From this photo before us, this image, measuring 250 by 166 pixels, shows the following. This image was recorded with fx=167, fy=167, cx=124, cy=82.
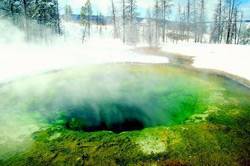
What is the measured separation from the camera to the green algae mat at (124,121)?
4520 millimetres

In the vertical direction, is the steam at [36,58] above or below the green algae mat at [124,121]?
above

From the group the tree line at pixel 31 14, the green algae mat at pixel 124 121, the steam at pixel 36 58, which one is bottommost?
the green algae mat at pixel 124 121

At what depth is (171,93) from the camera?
10203 millimetres

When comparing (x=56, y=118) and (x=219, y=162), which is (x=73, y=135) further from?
(x=219, y=162)

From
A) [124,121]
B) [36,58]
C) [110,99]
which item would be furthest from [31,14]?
[124,121]

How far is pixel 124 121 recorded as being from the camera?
7.27 m

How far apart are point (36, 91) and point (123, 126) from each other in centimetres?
660

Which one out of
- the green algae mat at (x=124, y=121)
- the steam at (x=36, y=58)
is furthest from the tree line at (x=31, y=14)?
the green algae mat at (x=124, y=121)

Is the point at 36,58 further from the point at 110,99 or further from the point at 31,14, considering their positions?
the point at 31,14

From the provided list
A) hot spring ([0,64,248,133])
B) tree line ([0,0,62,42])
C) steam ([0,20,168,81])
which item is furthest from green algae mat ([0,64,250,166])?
tree line ([0,0,62,42])

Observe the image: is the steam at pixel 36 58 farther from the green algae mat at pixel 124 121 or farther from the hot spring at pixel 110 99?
the green algae mat at pixel 124 121

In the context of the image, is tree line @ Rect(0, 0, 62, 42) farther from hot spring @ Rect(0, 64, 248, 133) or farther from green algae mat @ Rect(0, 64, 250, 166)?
green algae mat @ Rect(0, 64, 250, 166)

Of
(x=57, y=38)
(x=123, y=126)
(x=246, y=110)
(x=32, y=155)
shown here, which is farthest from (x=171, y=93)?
(x=57, y=38)

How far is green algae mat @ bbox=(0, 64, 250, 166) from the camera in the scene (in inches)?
178
